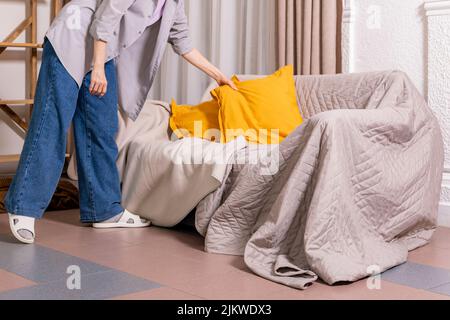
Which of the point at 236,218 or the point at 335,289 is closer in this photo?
the point at 335,289

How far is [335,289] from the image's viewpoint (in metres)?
2.10

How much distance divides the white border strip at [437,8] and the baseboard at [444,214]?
81 cm

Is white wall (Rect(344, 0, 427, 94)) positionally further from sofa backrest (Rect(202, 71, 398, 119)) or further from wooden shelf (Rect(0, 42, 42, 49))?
wooden shelf (Rect(0, 42, 42, 49))

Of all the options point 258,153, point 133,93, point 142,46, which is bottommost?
point 258,153

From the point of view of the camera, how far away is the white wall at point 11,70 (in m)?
4.36

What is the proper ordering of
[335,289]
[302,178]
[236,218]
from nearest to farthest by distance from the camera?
[335,289], [302,178], [236,218]

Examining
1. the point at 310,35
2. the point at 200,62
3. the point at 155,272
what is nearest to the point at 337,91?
the point at 310,35

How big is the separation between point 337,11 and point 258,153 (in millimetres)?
1059

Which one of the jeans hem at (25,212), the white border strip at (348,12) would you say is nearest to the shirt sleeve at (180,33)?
the white border strip at (348,12)

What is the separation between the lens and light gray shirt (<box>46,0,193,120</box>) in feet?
9.00

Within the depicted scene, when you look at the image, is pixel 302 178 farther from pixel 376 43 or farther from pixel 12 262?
pixel 376 43
